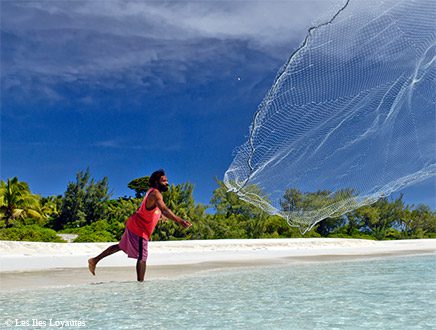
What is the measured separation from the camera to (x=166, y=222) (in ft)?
103

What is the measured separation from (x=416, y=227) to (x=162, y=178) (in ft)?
161

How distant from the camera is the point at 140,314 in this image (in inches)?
247

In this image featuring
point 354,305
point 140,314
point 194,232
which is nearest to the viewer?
point 140,314

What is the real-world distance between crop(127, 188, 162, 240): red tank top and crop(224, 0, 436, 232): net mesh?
306cm

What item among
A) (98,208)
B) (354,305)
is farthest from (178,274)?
(98,208)

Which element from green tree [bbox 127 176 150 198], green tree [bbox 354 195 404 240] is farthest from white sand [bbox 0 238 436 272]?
green tree [bbox 127 176 150 198]

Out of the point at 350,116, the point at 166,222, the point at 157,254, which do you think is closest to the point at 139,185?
the point at 166,222

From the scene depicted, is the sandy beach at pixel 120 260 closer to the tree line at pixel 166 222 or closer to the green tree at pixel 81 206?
the tree line at pixel 166 222

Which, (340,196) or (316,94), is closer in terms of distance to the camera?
(316,94)

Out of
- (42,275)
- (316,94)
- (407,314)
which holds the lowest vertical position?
(407,314)

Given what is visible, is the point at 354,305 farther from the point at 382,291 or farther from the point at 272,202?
the point at 272,202

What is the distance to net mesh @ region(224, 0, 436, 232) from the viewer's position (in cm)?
1059

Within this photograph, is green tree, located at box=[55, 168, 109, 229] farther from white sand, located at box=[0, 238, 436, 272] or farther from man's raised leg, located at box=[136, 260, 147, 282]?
man's raised leg, located at box=[136, 260, 147, 282]

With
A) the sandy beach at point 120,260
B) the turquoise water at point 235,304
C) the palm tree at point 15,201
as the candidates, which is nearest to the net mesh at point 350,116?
the turquoise water at point 235,304
